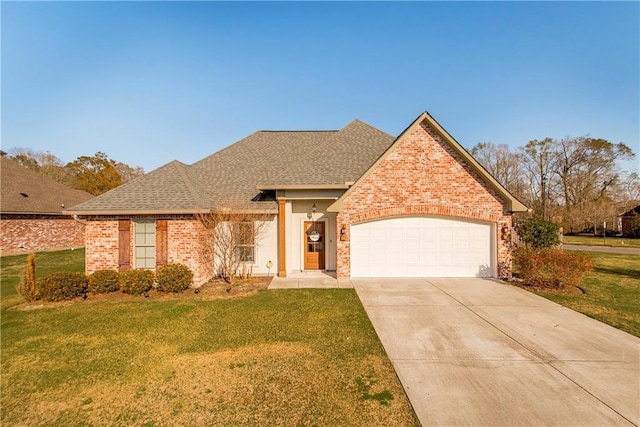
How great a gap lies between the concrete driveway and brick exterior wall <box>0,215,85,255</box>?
2606 centimetres

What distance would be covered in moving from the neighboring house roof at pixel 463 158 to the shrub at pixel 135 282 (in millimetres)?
6761

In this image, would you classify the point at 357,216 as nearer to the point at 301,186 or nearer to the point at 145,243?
the point at 301,186

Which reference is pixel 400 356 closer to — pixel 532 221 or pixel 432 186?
pixel 432 186

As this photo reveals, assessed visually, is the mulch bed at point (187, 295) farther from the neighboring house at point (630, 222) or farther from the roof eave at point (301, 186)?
the neighboring house at point (630, 222)

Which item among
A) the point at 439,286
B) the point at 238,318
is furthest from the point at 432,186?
the point at 238,318

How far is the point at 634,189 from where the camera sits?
41406 millimetres

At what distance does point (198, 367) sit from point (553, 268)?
11.3 meters

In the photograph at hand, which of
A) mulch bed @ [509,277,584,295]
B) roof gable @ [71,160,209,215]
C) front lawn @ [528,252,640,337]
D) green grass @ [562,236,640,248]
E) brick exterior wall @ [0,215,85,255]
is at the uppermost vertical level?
roof gable @ [71,160,209,215]

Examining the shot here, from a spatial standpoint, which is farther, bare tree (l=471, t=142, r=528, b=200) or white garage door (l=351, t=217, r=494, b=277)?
bare tree (l=471, t=142, r=528, b=200)

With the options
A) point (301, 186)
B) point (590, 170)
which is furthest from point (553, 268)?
point (590, 170)

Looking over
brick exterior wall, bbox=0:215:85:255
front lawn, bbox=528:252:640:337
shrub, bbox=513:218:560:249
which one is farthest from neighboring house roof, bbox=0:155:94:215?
front lawn, bbox=528:252:640:337

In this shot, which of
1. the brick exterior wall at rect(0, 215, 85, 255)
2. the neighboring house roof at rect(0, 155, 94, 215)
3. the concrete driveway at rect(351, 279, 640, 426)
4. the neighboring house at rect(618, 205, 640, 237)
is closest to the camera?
the concrete driveway at rect(351, 279, 640, 426)

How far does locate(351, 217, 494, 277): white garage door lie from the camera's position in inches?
457

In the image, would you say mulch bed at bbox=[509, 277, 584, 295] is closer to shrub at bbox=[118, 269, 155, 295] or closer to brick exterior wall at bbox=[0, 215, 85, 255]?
shrub at bbox=[118, 269, 155, 295]
